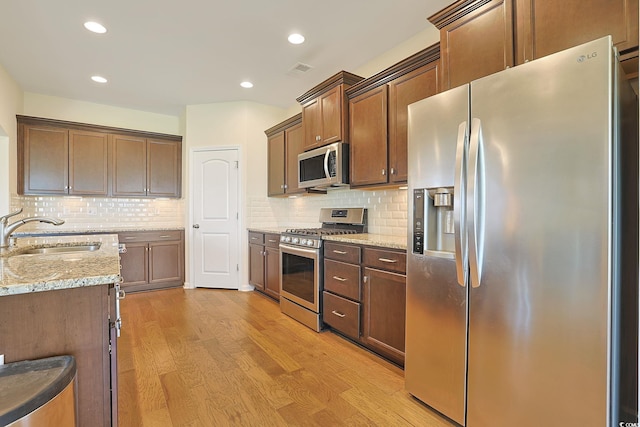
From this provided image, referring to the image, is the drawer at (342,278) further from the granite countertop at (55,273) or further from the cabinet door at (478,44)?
the granite countertop at (55,273)

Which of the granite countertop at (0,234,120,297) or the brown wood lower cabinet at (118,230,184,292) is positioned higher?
the granite countertop at (0,234,120,297)

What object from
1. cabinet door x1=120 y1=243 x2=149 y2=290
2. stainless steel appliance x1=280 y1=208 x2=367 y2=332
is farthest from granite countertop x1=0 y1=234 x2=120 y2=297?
cabinet door x1=120 y1=243 x2=149 y2=290

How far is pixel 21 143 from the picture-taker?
385cm

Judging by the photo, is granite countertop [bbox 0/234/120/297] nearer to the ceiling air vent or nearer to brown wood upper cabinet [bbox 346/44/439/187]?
brown wood upper cabinet [bbox 346/44/439/187]

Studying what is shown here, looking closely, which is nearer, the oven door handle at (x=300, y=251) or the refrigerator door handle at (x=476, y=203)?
the refrigerator door handle at (x=476, y=203)

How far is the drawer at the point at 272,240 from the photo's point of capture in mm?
3678

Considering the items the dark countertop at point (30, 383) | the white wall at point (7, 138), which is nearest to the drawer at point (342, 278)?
the dark countertop at point (30, 383)

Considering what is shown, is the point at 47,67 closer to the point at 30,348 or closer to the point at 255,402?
the point at 30,348

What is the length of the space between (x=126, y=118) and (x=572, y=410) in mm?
5668

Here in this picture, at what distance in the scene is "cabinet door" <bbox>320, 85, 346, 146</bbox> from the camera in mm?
3070

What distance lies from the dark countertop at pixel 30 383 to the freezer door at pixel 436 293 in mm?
1551

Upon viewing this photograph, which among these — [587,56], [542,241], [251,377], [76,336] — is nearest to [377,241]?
[542,241]

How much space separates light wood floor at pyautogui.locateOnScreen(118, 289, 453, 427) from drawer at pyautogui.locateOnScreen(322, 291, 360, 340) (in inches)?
5.1

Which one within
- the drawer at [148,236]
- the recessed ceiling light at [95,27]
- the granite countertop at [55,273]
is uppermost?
the recessed ceiling light at [95,27]
